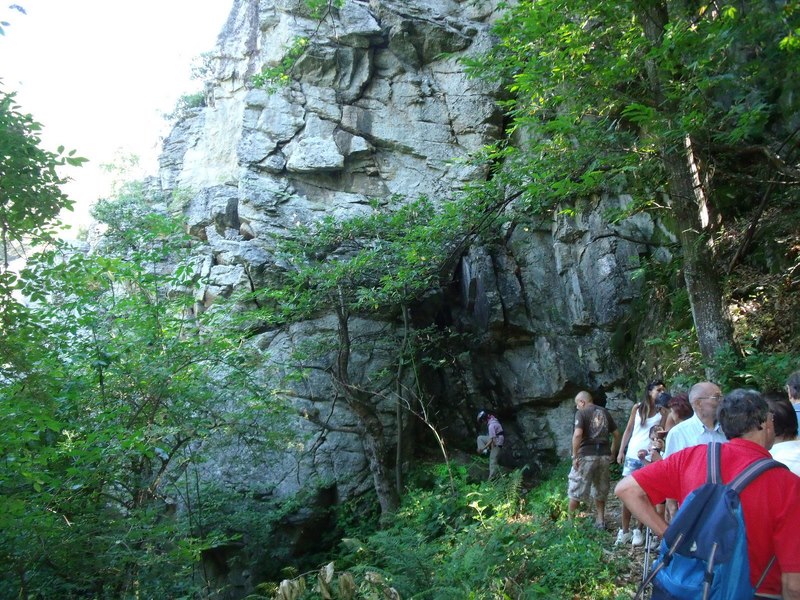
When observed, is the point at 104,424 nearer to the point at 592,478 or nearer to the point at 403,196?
the point at 592,478

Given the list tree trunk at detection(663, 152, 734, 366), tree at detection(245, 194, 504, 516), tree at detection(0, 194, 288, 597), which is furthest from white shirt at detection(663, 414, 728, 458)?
tree at detection(245, 194, 504, 516)

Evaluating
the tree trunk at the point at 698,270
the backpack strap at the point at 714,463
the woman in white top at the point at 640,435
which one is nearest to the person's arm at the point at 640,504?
the backpack strap at the point at 714,463

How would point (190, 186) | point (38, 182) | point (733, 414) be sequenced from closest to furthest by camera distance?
point (733, 414) → point (38, 182) → point (190, 186)

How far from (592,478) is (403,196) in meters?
8.61

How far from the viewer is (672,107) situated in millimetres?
8500

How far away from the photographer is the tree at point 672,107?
7535 mm

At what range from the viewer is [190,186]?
1783 cm

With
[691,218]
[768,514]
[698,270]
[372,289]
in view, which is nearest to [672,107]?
[691,218]

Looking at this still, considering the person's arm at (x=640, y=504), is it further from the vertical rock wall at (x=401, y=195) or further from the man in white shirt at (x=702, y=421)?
the vertical rock wall at (x=401, y=195)

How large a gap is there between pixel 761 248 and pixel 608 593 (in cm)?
577

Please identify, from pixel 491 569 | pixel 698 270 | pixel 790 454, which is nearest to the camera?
pixel 790 454

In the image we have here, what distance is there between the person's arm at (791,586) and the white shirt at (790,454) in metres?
0.92

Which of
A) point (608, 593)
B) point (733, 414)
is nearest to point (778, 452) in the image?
point (733, 414)

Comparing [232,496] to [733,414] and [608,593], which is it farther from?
[733,414]
